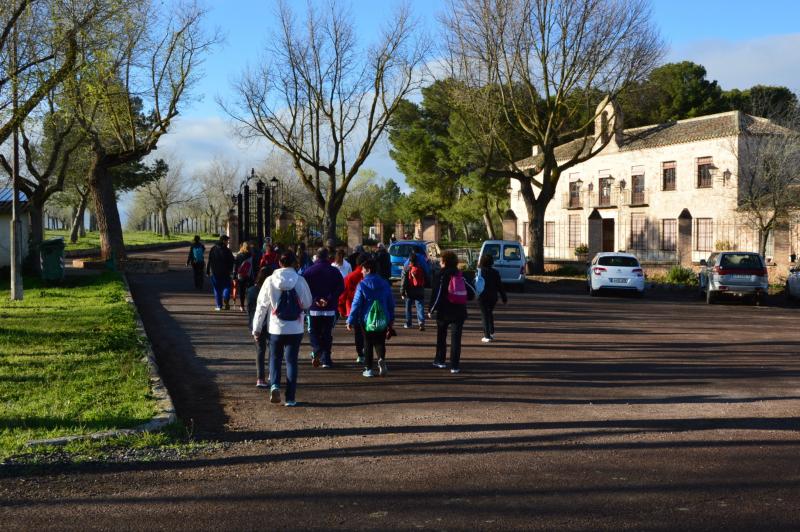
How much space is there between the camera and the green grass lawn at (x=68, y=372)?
26.9ft

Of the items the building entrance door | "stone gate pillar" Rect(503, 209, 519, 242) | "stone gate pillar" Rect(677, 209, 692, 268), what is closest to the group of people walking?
"stone gate pillar" Rect(677, 209, 692, 268)

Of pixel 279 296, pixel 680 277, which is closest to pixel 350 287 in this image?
pixel 279 296

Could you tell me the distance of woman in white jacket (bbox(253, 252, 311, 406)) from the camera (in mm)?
9461

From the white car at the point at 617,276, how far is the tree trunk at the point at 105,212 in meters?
18.7

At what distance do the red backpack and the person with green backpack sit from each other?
438cm

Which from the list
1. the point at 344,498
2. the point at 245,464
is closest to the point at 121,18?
the point at 245,464

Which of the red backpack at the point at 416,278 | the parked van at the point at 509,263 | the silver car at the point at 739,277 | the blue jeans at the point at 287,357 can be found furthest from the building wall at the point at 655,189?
the blue jeans at the point at 287,357

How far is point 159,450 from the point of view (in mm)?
7379

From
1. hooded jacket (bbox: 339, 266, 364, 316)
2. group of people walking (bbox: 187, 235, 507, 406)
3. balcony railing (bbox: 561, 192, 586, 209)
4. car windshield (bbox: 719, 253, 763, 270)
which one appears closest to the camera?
group of people walking (bbox: 187, 235, 507, 406)

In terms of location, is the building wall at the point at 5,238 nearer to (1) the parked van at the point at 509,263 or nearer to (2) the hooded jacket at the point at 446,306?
(1) the parked van at the point at 509,263

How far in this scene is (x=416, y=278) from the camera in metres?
16.2

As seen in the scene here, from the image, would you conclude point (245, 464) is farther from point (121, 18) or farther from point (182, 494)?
point (121, 18)

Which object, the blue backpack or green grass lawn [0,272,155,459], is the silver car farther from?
the blue backpack

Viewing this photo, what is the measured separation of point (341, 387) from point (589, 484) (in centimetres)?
485
